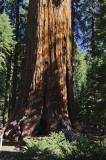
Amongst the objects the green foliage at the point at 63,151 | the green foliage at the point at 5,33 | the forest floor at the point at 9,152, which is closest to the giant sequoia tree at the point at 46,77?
the forest floor at the point at 9,152

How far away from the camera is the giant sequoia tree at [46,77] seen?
5.68m

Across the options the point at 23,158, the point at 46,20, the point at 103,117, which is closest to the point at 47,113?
the point at 23,158

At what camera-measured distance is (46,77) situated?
244 inches

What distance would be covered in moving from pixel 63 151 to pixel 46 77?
3121 millimetres

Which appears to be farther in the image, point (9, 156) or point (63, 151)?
point (9, 156)

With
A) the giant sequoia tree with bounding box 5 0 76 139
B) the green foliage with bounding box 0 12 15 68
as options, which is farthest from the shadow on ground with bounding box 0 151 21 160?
the green foliage with bounding box 0 12 15 68

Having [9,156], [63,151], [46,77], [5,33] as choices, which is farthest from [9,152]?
[5,33]

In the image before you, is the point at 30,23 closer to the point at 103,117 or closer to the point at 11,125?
the point at 11,125

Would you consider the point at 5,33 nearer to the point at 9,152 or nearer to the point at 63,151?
the point at 9,152

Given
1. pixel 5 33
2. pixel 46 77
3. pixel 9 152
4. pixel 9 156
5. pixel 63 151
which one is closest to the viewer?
pixel 63 151

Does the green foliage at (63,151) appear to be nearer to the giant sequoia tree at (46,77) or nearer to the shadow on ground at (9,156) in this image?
the shadow on ground at (9,156)

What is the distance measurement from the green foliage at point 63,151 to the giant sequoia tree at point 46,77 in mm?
1566

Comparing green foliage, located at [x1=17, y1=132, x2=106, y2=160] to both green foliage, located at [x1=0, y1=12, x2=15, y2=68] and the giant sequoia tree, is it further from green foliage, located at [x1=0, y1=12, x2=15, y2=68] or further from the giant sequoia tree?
green foliage, located at [x1=0, y1=12, x2=15, y2=68]

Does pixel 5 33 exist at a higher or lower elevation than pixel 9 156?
higher
